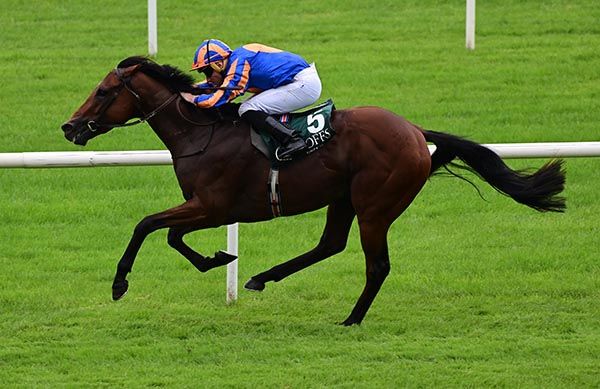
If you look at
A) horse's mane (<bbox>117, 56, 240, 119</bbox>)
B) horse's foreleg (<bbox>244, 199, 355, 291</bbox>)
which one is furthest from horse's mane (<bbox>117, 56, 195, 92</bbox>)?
horse's foreleg (<bbox>244, 199, 355, 291</bbox>)

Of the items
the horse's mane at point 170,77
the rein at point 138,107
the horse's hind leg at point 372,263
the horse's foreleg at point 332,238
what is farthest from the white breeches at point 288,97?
the horse's hind leg at point 372,263

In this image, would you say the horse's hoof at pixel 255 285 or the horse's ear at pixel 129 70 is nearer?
the horse's ear at pixel 129 70

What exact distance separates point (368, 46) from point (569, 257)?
20.6ft

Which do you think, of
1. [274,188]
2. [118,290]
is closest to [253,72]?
[274,188]

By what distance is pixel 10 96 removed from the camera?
14469mm

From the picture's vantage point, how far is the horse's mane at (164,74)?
27.2 feet

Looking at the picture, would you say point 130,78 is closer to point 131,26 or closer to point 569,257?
point 569,257

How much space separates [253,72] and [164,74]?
0.56 metres

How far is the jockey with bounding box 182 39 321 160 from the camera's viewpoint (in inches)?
315

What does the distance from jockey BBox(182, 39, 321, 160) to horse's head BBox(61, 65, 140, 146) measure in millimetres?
361

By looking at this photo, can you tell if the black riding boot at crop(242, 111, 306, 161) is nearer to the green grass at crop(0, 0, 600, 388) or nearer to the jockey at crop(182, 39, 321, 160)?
the jockey at crop(182, 39, 321, 160)

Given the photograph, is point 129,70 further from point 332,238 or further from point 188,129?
point 332,238

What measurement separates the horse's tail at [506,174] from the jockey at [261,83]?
84cm

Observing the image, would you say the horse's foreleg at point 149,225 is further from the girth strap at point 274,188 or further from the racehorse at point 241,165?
Answer: the girth strap at point 274,188
